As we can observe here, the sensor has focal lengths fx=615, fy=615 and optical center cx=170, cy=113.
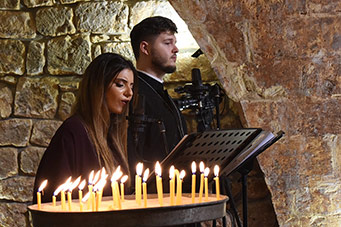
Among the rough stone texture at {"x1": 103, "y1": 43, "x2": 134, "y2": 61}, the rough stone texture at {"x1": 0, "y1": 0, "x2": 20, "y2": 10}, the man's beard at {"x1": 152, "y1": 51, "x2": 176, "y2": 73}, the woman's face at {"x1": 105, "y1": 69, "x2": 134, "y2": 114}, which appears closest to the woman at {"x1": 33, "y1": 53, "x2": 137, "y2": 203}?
the woman's face at {"x1": 105, "y1": 69, "x2": 134, "y2": 114}

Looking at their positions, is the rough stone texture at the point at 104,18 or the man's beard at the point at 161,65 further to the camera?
the rough stone texture at the point at 104,18

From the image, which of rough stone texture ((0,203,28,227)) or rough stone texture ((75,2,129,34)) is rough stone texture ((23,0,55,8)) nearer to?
rough stone texture ((75,2,129,34))

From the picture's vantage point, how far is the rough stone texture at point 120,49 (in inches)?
148

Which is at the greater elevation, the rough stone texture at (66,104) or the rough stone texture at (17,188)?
the rough stone texture at (66,104)

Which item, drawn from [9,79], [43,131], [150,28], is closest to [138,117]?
[150,28]

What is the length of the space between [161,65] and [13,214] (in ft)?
4.33

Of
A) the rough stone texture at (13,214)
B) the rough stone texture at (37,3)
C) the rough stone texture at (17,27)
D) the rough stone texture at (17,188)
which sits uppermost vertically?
the rough stone texture at (37,3)

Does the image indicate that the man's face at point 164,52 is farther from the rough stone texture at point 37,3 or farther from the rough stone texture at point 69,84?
the rough stone texture at point 37,3

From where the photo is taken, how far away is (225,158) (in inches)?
83.7

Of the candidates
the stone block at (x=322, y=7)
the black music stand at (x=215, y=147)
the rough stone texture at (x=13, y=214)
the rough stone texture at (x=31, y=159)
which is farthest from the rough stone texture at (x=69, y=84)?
the black music stand at (x=215, y=147)

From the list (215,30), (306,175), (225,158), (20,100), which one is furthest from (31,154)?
(225,158)

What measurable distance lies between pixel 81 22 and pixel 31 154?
86 cm

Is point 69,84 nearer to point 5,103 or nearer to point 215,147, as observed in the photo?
point 5,103

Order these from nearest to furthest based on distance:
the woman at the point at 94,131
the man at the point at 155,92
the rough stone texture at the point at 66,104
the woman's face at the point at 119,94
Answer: the woman at the point at 94,131
the woman's face at the point at 119,94
the man at the point at 155,92
the rough stone texture at the point at 66,104
